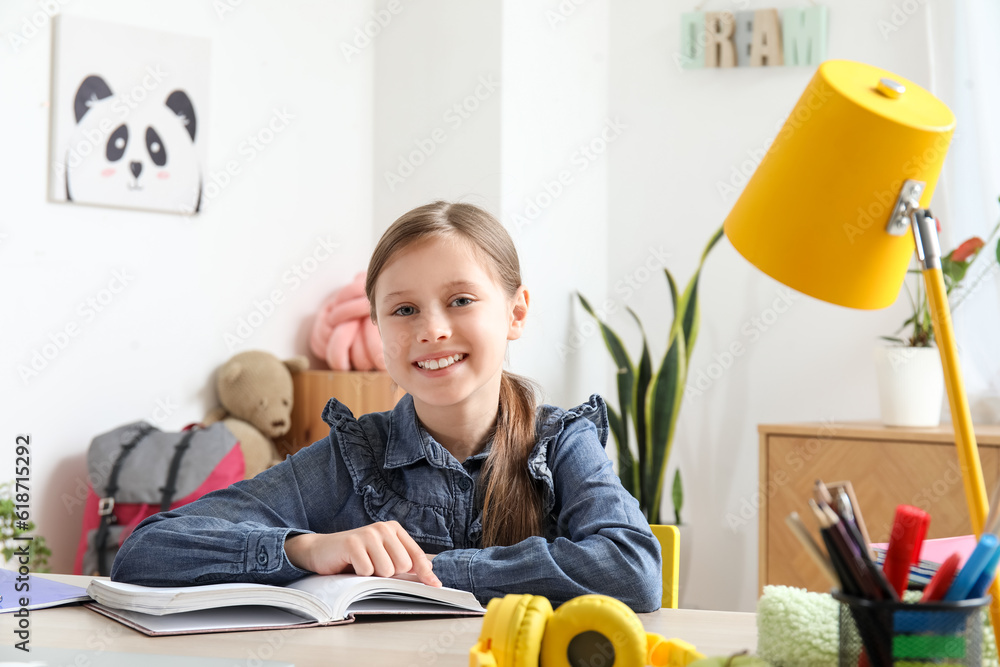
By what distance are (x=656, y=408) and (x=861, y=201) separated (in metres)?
2.24

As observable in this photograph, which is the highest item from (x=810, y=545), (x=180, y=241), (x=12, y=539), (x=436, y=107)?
(x=436, y=107)

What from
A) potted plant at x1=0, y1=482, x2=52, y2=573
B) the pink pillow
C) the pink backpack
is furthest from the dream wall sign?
potted plant at x1=0, y1=482, x2=52, y2=573

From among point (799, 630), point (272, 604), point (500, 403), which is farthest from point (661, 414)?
point (799, 630)

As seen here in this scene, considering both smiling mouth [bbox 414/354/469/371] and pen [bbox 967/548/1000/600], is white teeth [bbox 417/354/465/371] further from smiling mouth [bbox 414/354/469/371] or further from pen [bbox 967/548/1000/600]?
pen [bbox 967/548/1000/600]

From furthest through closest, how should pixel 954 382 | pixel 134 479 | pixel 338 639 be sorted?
pixel 134 479
pixel 338 639
pixel 954 382

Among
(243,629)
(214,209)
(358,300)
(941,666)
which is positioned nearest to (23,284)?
(214,209)

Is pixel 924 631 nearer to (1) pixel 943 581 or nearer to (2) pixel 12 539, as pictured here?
(1) pixel 943 581

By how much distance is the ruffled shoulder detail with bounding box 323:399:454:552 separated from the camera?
1231mm

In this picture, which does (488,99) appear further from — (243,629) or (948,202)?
(243,629)

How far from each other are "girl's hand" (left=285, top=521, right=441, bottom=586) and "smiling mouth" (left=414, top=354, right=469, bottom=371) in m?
0.28

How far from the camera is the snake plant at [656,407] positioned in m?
2.87

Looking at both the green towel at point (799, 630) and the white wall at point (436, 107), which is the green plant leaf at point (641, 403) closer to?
the white wall at point (436, 107)

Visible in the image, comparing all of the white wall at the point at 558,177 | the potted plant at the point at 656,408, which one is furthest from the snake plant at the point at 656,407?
the white wall at the point at 558,177

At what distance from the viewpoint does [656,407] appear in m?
2.89
